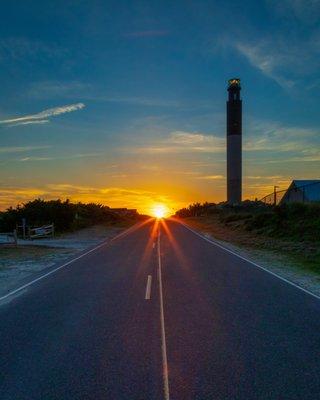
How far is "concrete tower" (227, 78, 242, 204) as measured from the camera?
70.5 meters

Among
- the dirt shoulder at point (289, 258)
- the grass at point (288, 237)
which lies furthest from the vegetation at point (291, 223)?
the dirt shoulder at point (289, 258)

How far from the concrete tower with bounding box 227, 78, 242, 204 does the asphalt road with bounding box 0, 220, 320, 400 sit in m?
57.4

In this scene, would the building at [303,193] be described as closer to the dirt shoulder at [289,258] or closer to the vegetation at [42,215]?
the dirt shoulder at [289,258]

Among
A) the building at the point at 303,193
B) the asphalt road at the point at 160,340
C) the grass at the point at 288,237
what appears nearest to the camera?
the asphalt road at the point at 160,340

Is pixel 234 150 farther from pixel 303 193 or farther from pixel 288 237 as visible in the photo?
pixel 288 237

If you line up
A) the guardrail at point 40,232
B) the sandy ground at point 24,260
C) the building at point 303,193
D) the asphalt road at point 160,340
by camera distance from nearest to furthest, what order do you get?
the asphalt road at point 160,340 < the sandy ground at point 24,260 < the guardrail at point 40,232 < the building at point 303,193

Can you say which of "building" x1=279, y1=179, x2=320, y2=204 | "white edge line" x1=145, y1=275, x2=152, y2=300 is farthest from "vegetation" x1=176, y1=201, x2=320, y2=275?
"white edge line" x1=145, y1=275, x2=152, y2=300

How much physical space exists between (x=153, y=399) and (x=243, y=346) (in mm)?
2427

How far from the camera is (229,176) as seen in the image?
71.4 m

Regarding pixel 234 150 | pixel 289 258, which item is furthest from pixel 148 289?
pixel 234 150

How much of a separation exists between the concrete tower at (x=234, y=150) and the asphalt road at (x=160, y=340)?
57.4 meters

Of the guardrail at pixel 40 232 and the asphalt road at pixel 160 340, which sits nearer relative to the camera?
the asphalt road at pixel 160 340

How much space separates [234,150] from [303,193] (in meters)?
31.1

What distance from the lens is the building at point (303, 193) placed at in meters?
40.4
